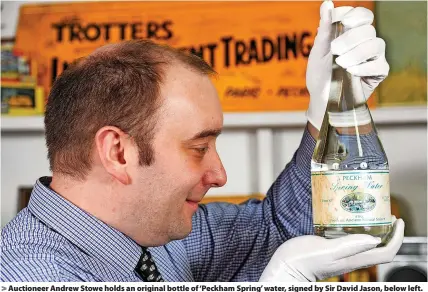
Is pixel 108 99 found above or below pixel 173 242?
above

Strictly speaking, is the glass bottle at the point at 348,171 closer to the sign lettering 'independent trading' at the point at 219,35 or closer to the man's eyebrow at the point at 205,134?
the man's eyebrow at the point at 205,134

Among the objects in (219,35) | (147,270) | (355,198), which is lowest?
(147,270)

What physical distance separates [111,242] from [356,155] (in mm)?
415

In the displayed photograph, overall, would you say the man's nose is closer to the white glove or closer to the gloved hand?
the white glove

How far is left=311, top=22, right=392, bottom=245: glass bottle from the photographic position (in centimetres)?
92

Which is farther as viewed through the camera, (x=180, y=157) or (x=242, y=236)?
(x=242, y=236)

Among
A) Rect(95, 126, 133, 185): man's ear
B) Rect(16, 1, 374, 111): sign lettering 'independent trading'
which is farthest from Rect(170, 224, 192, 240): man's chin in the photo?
Rect(16, 1, 374, 111): sign lettering 'independent trading'

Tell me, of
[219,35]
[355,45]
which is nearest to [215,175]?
[355,45]

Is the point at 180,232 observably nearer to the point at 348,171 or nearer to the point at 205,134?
the point at 205,134

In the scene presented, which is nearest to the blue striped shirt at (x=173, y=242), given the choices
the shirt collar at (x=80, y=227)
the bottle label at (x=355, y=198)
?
the shirt collar at (x=80, y=227)

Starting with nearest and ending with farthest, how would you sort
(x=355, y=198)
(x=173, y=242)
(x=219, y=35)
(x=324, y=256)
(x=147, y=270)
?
(x=355, y=198)
(x=324, y=256)
(x=147, y=270)
(x=173, y=242)
(x=219, y=35)

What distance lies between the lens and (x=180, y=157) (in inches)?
42.1

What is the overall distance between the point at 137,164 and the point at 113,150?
4 cm

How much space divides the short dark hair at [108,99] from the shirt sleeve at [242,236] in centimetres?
30
